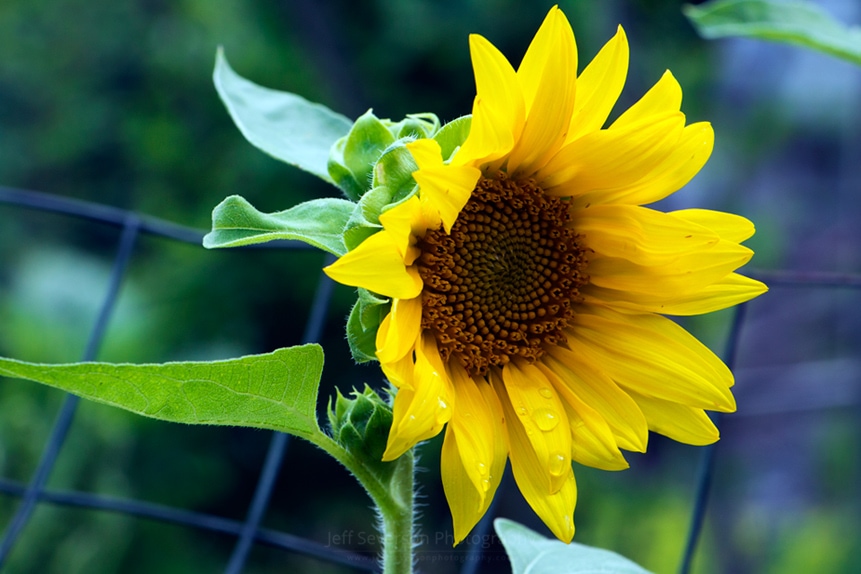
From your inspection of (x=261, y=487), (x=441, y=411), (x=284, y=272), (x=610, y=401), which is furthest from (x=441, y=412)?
(x=284, y=272)

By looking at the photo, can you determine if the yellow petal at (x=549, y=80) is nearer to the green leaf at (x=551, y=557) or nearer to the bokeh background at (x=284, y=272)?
the green leaf at (x=551, y=557)

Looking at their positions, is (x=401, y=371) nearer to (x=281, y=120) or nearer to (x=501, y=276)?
(x=501, y=276)

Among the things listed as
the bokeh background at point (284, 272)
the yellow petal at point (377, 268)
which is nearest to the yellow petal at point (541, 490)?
the yellow petal at point (377, 268)

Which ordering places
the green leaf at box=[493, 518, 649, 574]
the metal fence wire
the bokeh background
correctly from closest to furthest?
the green leaf at box=[493, 518, 649, 574] → the metal fence wire → the bokeh background

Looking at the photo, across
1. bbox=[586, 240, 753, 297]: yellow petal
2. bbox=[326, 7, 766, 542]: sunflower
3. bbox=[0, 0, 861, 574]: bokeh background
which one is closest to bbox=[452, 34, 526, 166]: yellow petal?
bbox=[326, 7, 766, 542]: sunflower

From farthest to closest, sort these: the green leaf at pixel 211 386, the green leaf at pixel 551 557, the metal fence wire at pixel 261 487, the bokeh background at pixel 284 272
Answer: the bokeh background at pixel 284 272
the metal fence wire at pixel 261 487
the green leaf at pixel 551 557
the green leaf at pixel 211 386

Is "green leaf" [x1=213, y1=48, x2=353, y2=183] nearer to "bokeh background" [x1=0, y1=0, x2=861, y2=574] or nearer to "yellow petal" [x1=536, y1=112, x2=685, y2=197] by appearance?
"yellow petal" [x1=536, y1=112, x2=685, y2=197]

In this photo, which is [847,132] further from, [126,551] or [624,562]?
[624,562]
